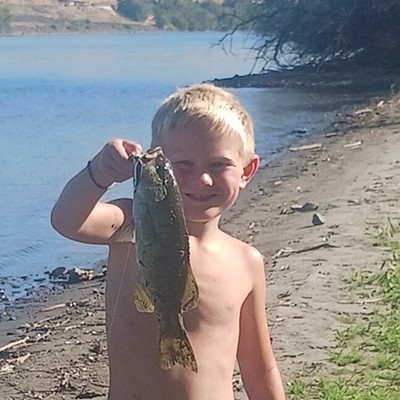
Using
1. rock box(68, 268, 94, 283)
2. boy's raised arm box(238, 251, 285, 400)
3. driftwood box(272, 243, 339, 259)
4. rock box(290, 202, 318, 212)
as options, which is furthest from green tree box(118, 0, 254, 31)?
boy's raised arm box(238, 251, 285, 400)

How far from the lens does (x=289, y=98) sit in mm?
30156

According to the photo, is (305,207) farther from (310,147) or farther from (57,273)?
(310,147)

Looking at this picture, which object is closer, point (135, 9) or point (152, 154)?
point (152, 154)

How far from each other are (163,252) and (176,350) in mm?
467

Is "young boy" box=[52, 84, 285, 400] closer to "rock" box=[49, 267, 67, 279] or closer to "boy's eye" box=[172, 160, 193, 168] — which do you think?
"boy's eye" box=[172, 160, 193, 168]

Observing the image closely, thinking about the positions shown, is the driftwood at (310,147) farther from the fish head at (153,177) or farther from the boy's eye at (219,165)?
the fish head at (153,177)

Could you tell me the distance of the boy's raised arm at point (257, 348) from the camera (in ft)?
11.6

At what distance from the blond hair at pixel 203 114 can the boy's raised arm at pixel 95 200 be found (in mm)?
271

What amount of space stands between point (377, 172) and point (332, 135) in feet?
23.0

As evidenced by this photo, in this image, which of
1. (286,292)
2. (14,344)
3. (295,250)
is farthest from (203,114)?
(295,250)

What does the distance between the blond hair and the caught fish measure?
59 centimetres

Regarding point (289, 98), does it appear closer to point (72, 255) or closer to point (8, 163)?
point (8, 163)

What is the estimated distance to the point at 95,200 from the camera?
3068 mm

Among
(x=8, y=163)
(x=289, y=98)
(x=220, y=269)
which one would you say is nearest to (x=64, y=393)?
(x=220, y=269)
